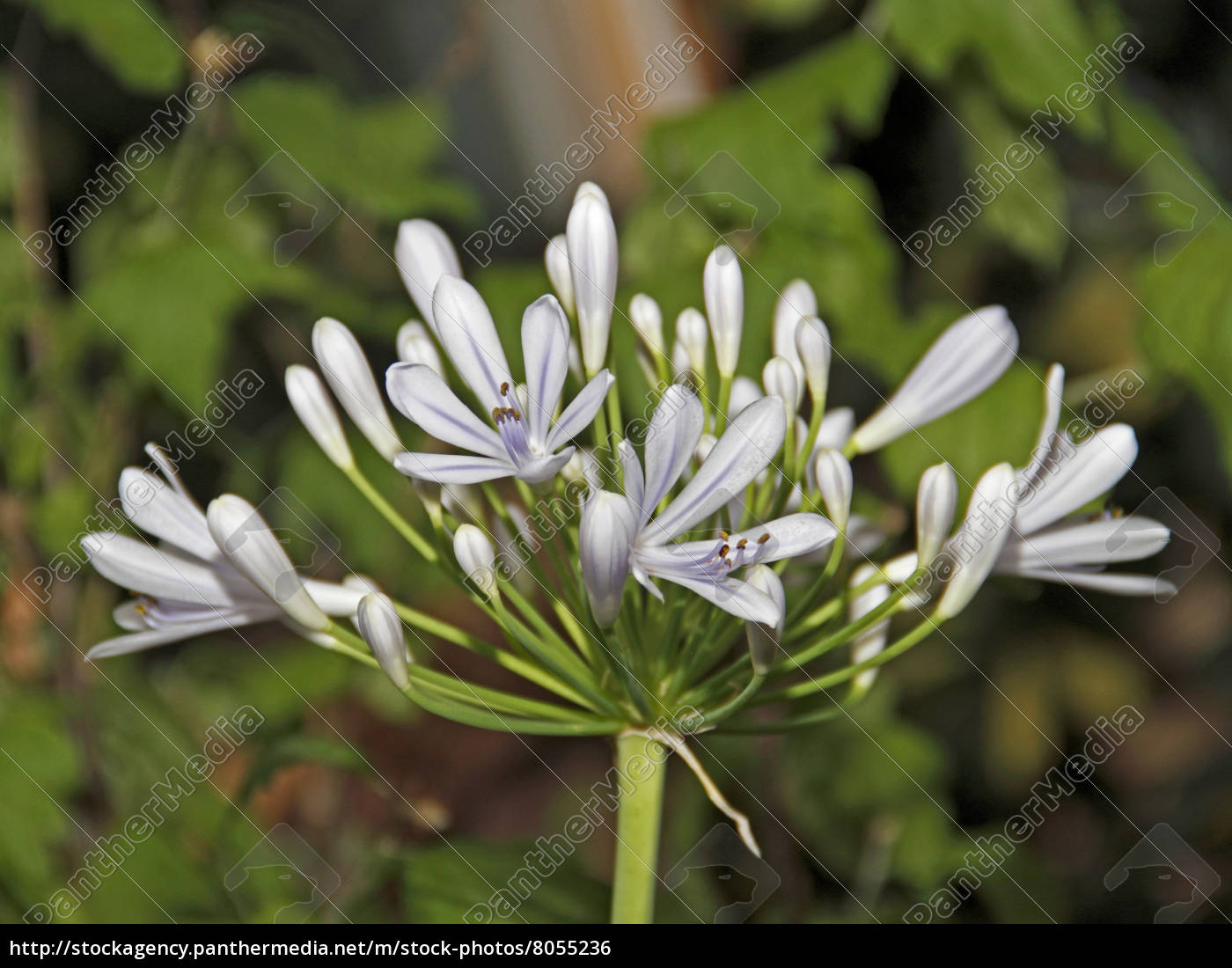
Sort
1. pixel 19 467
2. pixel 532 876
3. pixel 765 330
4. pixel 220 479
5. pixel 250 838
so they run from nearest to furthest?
pixel 532 876
pixel 765 330
pixel 250 838
pixel 19 467
pixel 220 479

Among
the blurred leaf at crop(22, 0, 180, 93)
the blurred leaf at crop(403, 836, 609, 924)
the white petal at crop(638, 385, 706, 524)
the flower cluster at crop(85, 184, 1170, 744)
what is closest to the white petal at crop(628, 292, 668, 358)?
the flower cluster at crop(85, 184, 1170, 744)

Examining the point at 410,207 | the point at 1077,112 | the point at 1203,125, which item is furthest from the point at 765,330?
the point at 1203,125

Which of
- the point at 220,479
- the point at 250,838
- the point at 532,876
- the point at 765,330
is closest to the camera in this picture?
the point at 532,876

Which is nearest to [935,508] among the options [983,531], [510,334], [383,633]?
[983,531]

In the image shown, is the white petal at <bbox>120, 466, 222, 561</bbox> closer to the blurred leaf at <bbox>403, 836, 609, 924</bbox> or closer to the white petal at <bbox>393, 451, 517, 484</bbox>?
the white petal at <bbox>393, 451, 517, 484</bbox>

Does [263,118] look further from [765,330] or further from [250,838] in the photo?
[250,838]

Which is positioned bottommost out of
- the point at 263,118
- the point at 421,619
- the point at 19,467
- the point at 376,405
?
the point at 421,619

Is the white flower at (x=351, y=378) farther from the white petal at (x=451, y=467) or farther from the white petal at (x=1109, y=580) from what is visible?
the white petal at (x=1109, y=580)

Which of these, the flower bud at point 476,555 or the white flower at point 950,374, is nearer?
the flower bud at point 476,555

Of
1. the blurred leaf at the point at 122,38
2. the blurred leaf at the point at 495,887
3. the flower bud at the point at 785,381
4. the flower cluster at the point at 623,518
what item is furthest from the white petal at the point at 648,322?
the blurred leaf at the point at 122,38
